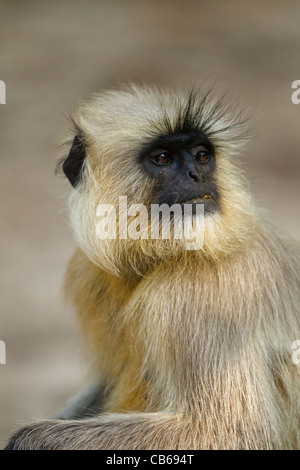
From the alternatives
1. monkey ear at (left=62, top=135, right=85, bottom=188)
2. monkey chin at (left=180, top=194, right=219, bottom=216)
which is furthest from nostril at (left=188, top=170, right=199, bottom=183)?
monkey ear at (left=62, top=135, right=85, bottom=188)

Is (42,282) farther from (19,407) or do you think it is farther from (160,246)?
(160,246)

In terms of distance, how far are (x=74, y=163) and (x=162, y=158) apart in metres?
0.65

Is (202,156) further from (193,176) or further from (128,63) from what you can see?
(128,63)

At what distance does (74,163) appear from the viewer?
16.6 ft

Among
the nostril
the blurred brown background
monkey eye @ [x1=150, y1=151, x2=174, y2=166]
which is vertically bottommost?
the nostril

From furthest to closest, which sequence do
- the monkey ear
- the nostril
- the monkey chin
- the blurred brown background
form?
1. the blurred brown background
2. the monkey ear
3. the nostril
4. the monkey chin

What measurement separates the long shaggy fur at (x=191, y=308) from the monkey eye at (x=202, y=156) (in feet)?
0.35

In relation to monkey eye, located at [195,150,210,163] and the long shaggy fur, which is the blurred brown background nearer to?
the long shaggy fur

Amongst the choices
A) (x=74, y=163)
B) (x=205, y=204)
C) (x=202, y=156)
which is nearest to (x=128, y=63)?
(x=74, y=163)

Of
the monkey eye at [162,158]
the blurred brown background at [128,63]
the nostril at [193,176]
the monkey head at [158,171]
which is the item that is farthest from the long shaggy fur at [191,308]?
the blurred brown background at [128,63]

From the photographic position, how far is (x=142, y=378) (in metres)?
4.95

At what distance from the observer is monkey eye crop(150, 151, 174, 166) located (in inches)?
186

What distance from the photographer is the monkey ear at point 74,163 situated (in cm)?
507
